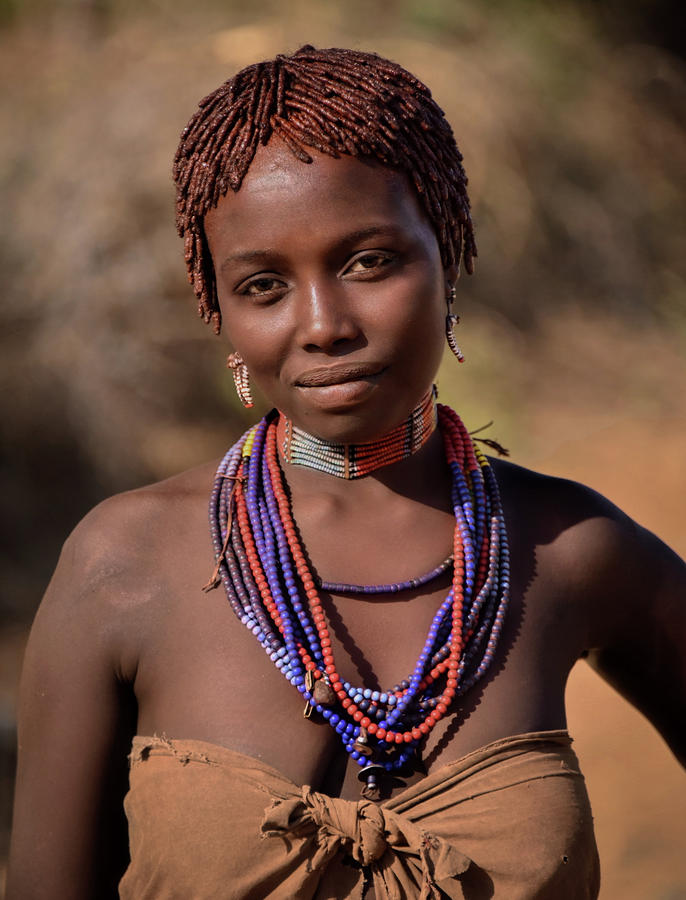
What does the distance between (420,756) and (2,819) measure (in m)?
3.07

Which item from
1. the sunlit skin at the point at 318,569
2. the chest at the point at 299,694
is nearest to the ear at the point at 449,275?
the sunlit skin at the point at 318,569

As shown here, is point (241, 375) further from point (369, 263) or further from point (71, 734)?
point (71, 734)

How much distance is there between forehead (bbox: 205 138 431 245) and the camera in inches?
63.5

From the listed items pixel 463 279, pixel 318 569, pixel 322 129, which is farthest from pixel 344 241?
pixel 463 279

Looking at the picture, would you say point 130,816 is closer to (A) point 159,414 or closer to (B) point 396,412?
(B) point 396,412

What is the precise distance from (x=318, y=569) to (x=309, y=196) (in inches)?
24.5

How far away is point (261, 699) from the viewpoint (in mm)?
1733

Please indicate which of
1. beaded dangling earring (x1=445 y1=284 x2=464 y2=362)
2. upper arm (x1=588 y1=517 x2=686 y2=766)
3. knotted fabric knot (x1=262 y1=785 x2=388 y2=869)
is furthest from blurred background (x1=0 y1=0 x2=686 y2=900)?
beaded dangling earring (x1=445 y1=284 x2=464 y2=362)

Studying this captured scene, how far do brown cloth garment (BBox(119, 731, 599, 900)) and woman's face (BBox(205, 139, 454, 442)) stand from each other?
56cm

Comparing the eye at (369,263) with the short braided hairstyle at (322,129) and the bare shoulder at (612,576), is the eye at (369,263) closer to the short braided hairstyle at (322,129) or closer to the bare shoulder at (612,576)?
the short braided hairstyle at (322,129)

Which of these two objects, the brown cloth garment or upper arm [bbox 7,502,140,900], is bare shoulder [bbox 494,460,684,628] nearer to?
the brown cloth garment

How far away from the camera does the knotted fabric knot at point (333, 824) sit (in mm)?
1635

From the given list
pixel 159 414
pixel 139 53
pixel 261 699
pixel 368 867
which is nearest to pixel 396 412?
pixel 261 699

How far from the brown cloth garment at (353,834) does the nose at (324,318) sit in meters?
0.65
